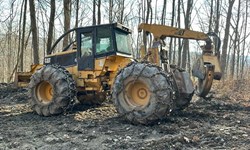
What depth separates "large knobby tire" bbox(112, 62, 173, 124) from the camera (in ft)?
21.4

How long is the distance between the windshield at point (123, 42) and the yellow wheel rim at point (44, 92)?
2.23 metres

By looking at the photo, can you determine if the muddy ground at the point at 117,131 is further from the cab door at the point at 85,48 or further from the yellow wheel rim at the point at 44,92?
the cab door at the point at 85,48

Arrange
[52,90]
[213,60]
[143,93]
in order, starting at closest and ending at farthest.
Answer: [143,93] < [52,90] < [213,60]

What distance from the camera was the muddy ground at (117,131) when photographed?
530 cm

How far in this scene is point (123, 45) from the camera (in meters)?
8.69

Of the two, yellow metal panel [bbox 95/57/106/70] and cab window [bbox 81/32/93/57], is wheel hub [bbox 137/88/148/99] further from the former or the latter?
cab window [bbox 81/32/93/57]

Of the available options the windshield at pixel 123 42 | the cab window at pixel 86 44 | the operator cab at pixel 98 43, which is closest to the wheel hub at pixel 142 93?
the operator cab at pixel 98 43

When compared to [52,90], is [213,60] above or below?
above

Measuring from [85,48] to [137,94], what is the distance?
2291 mm

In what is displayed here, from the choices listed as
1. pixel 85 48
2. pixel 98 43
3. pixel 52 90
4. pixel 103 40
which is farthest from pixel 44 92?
pixel 103 40

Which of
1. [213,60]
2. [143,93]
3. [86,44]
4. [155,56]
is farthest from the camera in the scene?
[213,60]

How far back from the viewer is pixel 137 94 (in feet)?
23.3

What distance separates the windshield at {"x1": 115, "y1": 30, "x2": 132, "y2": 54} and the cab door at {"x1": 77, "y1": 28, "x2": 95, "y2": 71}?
0.67 m

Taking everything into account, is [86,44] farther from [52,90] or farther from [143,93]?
[143,93]
